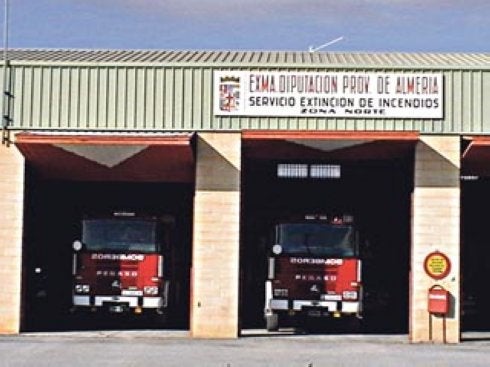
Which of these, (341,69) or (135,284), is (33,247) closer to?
(135,284)

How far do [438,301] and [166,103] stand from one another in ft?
23.3

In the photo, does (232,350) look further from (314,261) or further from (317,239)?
(317,239)

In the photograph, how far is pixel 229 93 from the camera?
24.6 meters

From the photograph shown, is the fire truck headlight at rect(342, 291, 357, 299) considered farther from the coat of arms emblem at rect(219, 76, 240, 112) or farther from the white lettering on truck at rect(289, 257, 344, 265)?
the coat of arms emblem at rect(219, 76, 240, 112)

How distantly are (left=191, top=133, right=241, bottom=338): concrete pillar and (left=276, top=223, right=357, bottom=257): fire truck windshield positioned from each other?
2.21 meters

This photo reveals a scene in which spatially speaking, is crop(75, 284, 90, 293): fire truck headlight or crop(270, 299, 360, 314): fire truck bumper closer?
crop(270, 299, 360, 314): fire truck bumper

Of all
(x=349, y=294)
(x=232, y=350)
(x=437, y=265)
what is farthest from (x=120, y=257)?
(x=437, y=265)

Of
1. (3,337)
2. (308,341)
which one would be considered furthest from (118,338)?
(308,341)

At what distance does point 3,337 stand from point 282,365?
7.35m

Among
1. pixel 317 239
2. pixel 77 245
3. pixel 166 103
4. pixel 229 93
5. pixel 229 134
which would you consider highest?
pixel 229 93

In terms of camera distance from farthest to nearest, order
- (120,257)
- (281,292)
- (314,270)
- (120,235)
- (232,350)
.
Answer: (120,235)
(120,257)
(314,270)
(281,292)
(232,350)

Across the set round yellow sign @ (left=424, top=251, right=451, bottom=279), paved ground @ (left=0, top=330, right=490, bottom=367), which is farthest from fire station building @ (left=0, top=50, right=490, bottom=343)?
paved ground @ (left=0, top=330, right=490, bottom=367)

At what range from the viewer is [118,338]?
2397 cm

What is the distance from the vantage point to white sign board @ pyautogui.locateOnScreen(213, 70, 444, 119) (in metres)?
24.6
